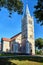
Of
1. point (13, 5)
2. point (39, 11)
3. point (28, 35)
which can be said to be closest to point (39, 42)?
point (28, 35)

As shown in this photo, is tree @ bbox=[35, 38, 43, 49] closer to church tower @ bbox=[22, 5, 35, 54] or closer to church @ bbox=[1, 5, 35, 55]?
church @ bbox=[1, 5, 35, 55]

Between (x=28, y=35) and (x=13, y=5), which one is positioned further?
(x=28, y=35)

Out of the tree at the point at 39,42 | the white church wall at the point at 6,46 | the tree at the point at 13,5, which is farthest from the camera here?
the tree at the point at 39,42

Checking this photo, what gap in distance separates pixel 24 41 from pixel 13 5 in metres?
43.0

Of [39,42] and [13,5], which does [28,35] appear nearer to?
[39,42]

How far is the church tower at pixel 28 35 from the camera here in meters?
59.6

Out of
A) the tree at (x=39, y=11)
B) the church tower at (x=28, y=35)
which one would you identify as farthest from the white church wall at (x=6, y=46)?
the tree at (x=39, y=11)

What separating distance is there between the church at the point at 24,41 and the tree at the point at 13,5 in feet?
133

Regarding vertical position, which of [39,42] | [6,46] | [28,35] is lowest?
[6,46]

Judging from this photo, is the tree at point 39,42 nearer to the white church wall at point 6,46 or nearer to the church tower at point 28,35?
the church tower at point 28,35

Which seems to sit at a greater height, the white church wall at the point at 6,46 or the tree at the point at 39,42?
the tree at the point at 39,42

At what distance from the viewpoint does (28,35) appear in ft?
198

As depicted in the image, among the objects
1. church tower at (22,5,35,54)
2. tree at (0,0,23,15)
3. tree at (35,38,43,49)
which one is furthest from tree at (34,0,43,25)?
tree at (35,38,43,49)

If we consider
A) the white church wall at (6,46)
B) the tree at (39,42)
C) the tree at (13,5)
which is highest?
the tree at (13,5)
